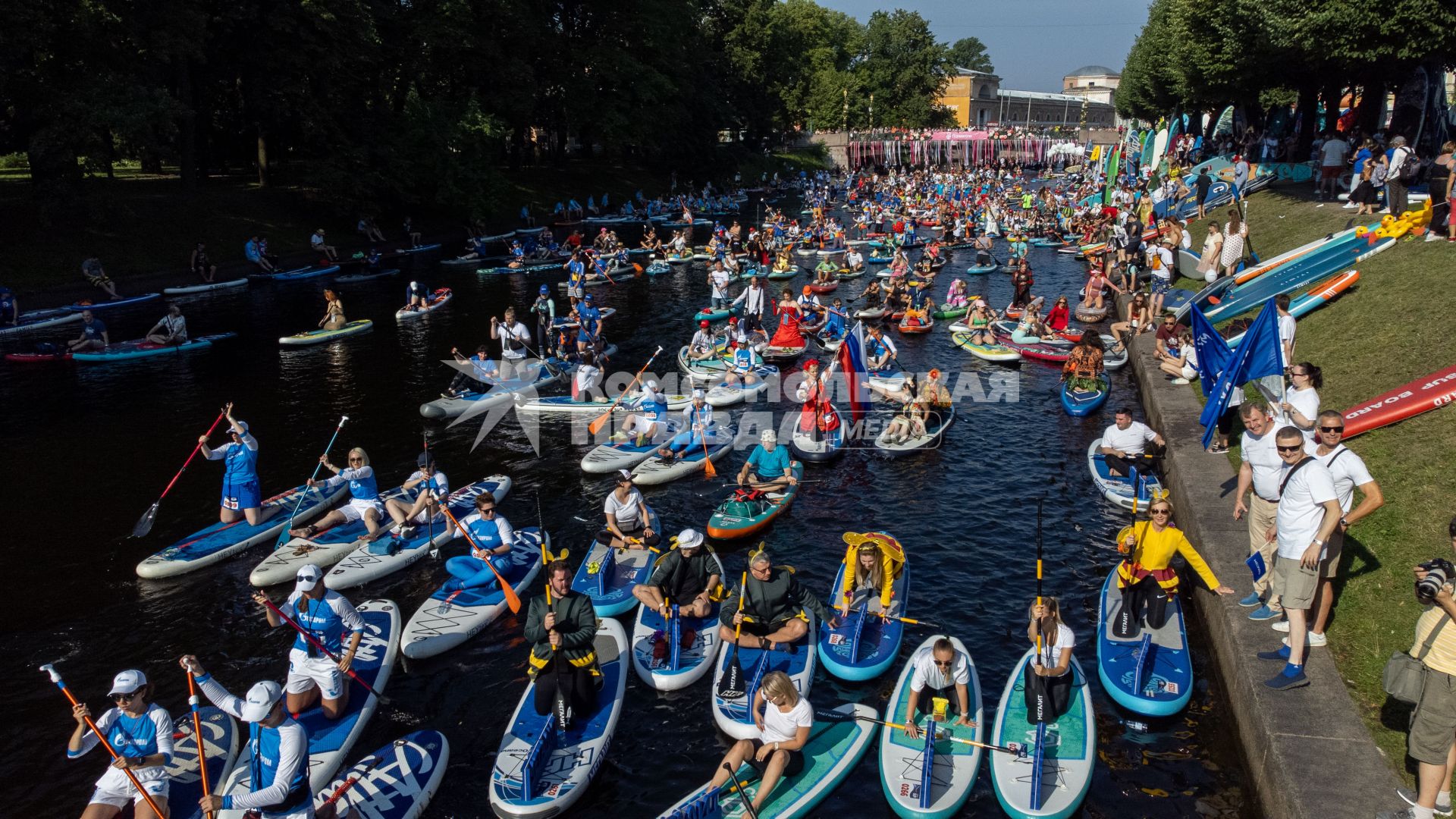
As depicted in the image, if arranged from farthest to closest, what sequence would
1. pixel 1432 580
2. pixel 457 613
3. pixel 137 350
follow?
pixel 137 350
pixel 457 613
pixel 1432 580

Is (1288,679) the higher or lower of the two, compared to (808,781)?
higher

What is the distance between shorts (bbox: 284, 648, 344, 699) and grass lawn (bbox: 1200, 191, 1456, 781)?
472 inches

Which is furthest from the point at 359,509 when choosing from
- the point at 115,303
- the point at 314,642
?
the point at 115,303

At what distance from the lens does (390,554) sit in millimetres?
16000

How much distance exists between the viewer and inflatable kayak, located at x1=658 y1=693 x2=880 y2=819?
943 cm

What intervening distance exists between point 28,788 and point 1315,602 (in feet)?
53.4

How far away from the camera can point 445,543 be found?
1697 cm

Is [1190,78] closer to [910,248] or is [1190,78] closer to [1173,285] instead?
[910,248]

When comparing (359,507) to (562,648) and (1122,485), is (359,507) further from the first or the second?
(1122,485)

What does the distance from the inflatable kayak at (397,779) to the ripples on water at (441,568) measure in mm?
276

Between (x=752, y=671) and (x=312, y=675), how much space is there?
5.70m

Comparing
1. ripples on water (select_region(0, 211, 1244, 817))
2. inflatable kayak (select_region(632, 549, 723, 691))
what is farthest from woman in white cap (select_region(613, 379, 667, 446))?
inflatable kayak (select_region(632, 549, 723, 691))

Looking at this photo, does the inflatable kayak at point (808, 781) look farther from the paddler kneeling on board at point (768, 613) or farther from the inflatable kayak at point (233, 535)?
the inflatable kayak at point (233, 535)

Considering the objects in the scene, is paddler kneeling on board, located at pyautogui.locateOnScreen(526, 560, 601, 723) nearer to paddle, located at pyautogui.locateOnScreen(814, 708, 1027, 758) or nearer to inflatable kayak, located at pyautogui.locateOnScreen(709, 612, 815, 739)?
inflatable kayak, located at pyautogui.locateOnScreen(709, 612, 815, 739)
